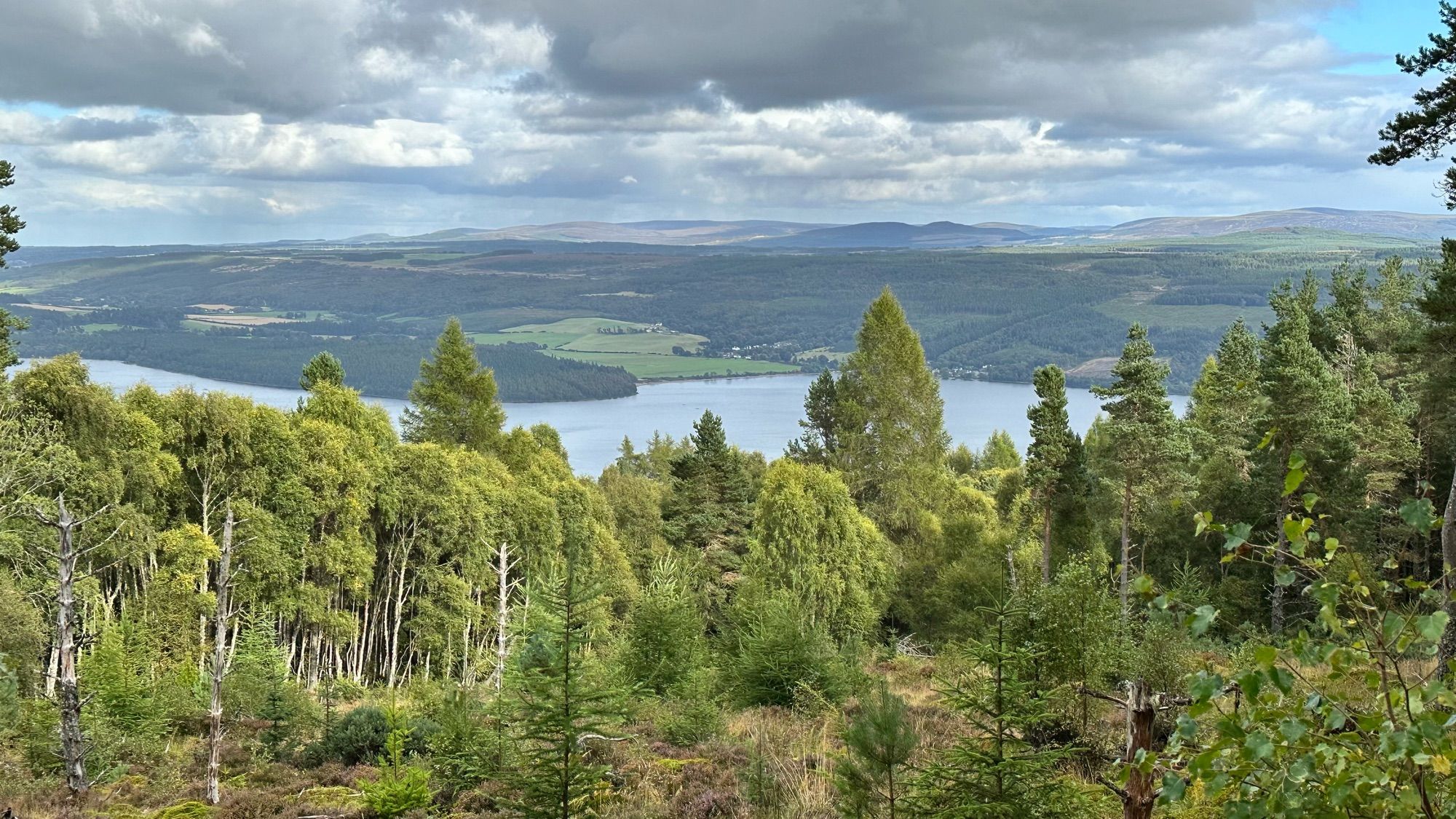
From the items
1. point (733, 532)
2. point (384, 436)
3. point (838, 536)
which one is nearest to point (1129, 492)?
point (838, 536)

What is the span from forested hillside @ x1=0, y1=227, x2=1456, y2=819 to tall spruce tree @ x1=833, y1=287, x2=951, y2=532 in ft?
0.46

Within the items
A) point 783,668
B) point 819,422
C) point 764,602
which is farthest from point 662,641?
point 819,422

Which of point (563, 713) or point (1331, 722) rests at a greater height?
point (1331, 722)

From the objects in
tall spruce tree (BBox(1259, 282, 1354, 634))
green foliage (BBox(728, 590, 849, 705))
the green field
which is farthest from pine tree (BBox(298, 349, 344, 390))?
the green field

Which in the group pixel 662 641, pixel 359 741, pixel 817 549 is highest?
pixel 359 741

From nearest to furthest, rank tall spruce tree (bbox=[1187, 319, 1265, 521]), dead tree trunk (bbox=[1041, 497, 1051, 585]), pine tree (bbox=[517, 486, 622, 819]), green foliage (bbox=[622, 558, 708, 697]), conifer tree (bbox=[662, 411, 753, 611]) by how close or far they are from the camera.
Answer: pine tree (bbox=[517, 486, 622, 819])
green foliage (bbox=[622, 558, 708, 697])
dead tree trunk (bbox=[1041, 497, 1051, 585])
tall spruce tree (bbox=[1187, 319, 1265, 521])
conifer tree (bbox=[662, 411, 753, 611])

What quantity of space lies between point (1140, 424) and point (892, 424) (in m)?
13.0

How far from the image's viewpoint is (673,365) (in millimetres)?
179750

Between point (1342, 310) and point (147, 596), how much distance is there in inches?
1597

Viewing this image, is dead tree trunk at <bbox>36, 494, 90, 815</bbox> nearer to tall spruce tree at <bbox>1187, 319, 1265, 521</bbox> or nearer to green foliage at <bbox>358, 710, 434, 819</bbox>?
green foliage at <bbox>358, 710, 434, 819</bbox>

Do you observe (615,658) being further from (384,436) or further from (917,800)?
(384,436)

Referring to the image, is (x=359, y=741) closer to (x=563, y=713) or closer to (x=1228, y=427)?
(x=563, y=713)

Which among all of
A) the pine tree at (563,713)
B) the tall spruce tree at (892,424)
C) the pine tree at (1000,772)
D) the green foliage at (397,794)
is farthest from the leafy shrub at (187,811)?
the tall spruce tree at (892,424)

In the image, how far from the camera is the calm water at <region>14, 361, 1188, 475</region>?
97.2 metres
